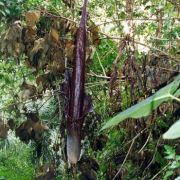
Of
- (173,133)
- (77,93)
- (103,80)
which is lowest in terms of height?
(103,80)

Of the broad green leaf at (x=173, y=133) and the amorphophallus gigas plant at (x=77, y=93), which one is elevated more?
the broad green leaf at (x=173, y=133)

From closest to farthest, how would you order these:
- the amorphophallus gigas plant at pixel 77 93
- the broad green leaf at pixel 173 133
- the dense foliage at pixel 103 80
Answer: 1. the broad green leaf at pixel 173 133
2. the amorphophallus gigas plant at pixel 77 93
3. the dense foliage at pixel 103 80

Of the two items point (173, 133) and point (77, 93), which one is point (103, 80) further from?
point (173, 133)

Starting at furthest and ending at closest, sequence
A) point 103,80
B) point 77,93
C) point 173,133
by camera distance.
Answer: point 103,80, point 77,93, point 173,133

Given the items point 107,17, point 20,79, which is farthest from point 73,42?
point 20,79

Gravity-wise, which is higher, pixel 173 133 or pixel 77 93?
pixel 173 133

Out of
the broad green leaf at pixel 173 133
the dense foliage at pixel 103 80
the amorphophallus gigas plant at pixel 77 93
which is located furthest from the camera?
the dense foliage at pixel 103 80

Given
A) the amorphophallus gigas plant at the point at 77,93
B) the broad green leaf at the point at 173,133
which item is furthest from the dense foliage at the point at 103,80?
the broad green leaf at the point at 173,133

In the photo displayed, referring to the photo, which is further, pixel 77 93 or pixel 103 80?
pixel 103 80

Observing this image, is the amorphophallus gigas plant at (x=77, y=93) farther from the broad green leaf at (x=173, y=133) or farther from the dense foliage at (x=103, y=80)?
the broad green leaf at (x=173, y=133)

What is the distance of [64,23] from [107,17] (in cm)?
77

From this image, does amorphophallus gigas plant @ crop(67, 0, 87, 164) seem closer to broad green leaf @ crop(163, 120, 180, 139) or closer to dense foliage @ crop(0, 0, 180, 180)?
dense foliage @ crop(0, 0, 180, 180)

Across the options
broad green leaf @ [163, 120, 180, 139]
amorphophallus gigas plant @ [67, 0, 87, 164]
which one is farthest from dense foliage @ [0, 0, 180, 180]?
broad green leaf @ [163, 120, 180, 139]

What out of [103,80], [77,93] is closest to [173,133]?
[77,93]
